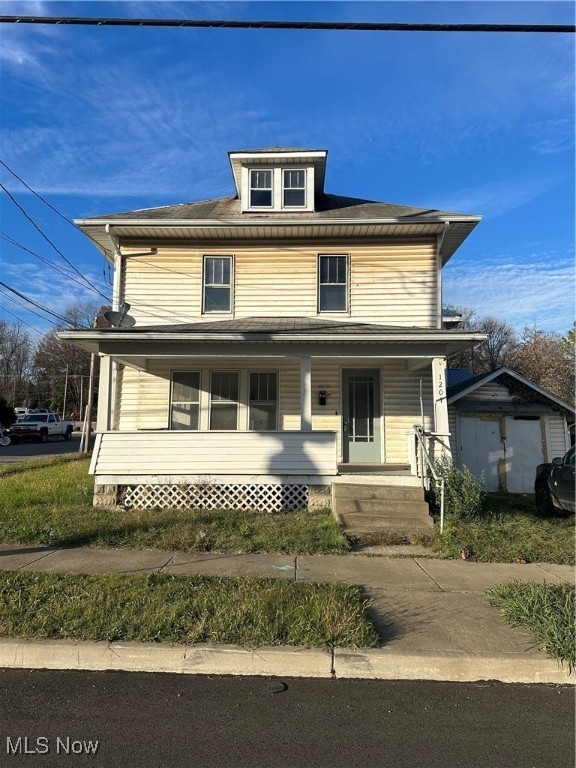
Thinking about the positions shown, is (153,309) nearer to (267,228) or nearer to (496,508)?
(267,228)

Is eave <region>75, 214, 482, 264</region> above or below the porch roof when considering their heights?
above

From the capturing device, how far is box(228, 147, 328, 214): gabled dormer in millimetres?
12398

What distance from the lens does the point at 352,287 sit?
1193 centimetres

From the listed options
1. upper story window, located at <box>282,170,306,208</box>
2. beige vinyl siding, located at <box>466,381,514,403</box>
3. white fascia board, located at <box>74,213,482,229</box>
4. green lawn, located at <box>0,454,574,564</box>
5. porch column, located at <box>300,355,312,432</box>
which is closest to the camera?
green lawn, located at <box>0,454,574,564</box>

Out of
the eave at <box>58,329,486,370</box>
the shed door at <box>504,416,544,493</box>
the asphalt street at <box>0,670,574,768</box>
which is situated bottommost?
the asphalt street at <box>0,670,574,768</box>

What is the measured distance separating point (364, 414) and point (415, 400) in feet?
4.06

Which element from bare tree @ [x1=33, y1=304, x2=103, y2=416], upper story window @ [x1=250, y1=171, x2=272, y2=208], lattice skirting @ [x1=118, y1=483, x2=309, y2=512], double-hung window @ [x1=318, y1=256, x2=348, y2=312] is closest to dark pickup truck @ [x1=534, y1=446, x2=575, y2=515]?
lattice skirting @ [x1=118, y1=483, x2=309, y2=512]

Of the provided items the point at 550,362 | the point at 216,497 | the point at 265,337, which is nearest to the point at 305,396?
the point at 265,337

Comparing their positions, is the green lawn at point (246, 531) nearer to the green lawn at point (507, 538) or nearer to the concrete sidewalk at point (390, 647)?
the green lawn at point (507, 538)

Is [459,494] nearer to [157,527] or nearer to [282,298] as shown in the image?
[157,527]

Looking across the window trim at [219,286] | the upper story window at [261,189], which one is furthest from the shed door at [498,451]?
the upper story window at [261,189]

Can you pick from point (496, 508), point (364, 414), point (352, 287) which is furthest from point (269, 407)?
point (496, 508)

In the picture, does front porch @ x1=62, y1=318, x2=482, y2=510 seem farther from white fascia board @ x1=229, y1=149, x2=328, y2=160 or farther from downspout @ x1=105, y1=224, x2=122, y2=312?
white fascia board @ x1=229, y1=149, x2=328, y2=160

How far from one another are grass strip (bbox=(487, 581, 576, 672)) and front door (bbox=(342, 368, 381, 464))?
617 centimetres
